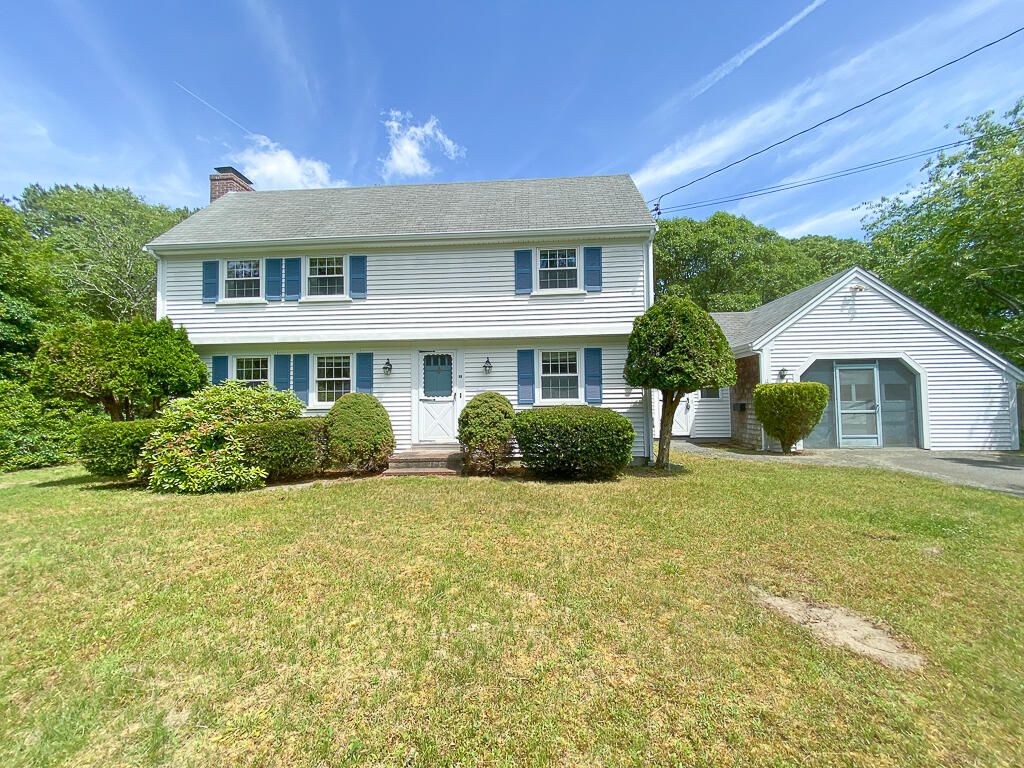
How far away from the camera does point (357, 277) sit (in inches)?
415

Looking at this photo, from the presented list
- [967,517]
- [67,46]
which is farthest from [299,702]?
[67,46]

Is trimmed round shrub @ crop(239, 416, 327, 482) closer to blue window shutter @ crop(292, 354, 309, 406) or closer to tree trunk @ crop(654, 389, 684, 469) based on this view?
blue window shutter @ crop(292, 354, 309, 406)

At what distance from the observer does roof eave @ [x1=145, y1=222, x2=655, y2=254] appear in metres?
9.91

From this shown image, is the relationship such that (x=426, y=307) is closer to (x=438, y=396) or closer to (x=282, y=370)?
(x=438, y=396)

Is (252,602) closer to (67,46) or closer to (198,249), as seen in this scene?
(198,249)

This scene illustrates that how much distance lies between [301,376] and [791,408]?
13254 mm

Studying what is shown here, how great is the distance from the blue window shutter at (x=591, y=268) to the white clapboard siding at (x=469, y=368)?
139 centimetres

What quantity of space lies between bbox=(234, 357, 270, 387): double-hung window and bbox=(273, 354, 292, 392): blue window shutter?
0.21 m

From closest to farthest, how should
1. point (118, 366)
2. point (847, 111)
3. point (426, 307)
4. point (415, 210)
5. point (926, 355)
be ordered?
point (118, 366) → point (426, 307) → point (847, 111) → point (926, 355) → point (415, 210)

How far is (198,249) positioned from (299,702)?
1214cm

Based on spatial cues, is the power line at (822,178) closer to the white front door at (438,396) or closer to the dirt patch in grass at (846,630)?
the white front door at (438,396)

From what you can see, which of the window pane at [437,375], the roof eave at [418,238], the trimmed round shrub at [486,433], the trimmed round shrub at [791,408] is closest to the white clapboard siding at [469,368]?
the window pane at [437,375]

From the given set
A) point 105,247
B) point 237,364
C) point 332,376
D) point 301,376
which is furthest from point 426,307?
point 105,247

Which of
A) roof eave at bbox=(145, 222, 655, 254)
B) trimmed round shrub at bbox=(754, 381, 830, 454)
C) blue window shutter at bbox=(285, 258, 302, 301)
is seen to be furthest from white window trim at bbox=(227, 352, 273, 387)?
trimmed round shrub at bbox=(754, 381, 830, 454)
